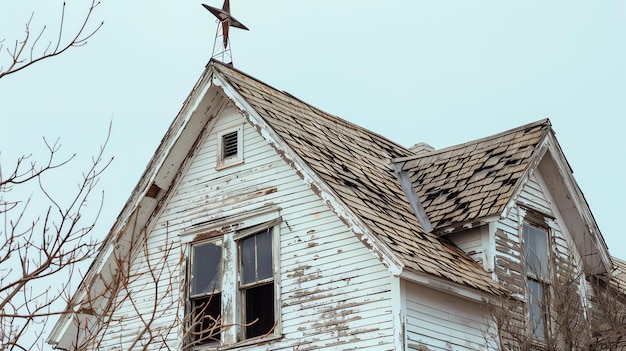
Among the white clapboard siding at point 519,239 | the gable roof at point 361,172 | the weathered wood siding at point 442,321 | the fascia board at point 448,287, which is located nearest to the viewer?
the fascia board at point 448,287

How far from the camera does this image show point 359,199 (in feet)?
44.9

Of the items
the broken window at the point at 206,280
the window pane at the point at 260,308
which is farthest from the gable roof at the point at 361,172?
the broken window at the point at 206,280

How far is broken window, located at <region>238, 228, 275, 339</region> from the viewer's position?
14.0 m

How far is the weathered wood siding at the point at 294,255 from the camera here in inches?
504

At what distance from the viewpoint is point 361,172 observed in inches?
591

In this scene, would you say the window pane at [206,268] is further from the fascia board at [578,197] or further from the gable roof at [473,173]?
the fascia board at [578,197]

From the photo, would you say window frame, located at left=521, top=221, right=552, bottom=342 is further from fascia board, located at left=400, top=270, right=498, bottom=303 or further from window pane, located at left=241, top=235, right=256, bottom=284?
window pane, located at left=241, top=235, right=256, bottom=284

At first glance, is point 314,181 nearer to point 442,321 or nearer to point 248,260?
point 248,260

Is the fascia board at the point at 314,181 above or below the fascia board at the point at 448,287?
above

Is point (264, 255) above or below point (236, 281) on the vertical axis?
above

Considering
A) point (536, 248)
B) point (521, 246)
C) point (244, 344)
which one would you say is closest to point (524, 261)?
point (521, 246)

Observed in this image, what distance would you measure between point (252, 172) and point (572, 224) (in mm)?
4987

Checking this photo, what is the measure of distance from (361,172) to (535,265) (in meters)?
2.85

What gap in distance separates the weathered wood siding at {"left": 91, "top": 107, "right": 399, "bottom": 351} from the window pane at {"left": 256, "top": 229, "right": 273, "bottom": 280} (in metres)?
0.26
